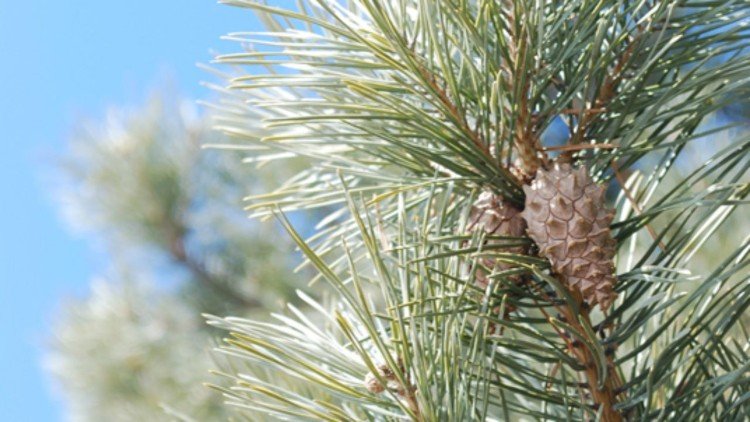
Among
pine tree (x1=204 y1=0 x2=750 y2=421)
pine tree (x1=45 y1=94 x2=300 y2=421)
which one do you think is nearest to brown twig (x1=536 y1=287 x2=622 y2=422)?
pine tree (x1=204 y1=0 x2=750 y2=421)

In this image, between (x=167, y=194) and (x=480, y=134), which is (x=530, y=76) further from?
(x=167, y=194)

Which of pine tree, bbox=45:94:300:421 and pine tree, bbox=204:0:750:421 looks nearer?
pine tree, bbox=204:0:750:421

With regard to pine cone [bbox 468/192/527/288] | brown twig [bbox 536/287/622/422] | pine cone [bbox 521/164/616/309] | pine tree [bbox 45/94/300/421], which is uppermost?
pine tree [bbox 45/94/300/421]

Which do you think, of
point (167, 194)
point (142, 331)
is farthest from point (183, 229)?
point (142, 331)

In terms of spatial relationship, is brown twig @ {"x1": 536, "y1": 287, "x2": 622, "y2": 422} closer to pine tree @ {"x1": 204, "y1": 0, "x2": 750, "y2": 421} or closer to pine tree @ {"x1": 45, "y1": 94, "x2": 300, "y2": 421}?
pine tree @ {"x1": 204, "y1": 0, "x2": 750, "y2": 421}

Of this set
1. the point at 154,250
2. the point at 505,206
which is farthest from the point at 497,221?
the point at 154,250

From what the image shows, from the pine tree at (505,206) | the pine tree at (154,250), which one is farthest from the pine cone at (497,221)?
the pine tree at (154,250)

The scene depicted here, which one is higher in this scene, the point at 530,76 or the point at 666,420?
the point at 530,76
